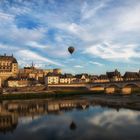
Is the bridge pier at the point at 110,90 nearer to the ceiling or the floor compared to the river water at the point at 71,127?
nearer to the ceiling

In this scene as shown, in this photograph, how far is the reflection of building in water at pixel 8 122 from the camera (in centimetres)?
2902

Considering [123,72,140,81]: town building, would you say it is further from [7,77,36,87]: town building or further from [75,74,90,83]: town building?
[7,77,36,87]: town building

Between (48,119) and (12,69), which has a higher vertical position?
(12,69)

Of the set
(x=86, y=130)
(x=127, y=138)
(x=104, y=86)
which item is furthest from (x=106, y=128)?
(x=104, y=86)

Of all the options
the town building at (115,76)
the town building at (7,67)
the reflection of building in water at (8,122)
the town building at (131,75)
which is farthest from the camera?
the town building at (115,76)

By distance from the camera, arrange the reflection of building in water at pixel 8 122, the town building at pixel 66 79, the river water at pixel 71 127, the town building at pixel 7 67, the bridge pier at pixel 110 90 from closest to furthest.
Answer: the river water at pixel 71 127 < the reflection of building in water at pixel 8 122 < the bridge pier at pixel 110 90 < the town building at pixel 7 67 < the town building at pixel 66 79

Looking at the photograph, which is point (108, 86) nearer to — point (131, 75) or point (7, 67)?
point (131, 75)

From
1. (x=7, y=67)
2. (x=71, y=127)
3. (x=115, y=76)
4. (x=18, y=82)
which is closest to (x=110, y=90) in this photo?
(x=18, y=82)

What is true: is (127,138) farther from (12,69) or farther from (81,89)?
(12,69)

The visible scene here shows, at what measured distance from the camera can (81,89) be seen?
282 feet

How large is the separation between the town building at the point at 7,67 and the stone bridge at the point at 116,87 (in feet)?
105

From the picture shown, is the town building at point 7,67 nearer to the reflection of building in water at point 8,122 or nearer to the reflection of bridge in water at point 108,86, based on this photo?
the reflection of bridge in water at point 108,86

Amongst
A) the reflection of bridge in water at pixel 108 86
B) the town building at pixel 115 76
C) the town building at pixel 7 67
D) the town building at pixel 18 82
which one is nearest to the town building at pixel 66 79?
the town building at pixel 18 82

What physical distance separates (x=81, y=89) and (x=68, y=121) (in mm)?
53724
